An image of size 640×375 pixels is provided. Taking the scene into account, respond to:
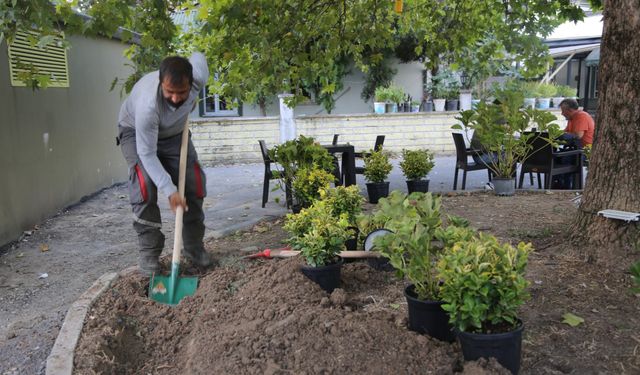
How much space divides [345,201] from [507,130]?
3062mm

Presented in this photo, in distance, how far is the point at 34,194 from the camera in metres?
7.14

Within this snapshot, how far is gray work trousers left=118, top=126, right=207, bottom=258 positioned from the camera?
14.1ft

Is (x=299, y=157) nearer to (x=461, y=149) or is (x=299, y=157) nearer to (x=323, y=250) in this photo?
(x=323, y=250)

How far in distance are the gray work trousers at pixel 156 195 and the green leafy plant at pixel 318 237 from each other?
35.8 inches

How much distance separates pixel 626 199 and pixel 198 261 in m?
3.31

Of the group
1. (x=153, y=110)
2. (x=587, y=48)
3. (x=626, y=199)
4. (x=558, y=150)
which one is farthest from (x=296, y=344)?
(x=587, y=48)

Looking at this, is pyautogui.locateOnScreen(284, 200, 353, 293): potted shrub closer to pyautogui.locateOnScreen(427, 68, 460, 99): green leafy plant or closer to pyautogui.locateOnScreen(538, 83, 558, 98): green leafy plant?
pyautogui.locateOnScreen(427, 68, 460, 99): green leafy plant

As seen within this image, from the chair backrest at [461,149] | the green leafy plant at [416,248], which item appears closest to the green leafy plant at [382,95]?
the chair backrest at [461,149]

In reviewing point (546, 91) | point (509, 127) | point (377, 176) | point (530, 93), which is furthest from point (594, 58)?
point (377, 176)

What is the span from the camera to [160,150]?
14.5 feet

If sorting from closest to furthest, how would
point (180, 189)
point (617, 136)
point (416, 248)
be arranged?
point (416, 248) < point (180, 189) < point (617, 136)

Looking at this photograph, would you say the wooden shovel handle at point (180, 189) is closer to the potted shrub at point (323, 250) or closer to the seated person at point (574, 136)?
the potted shrub at point (323, 250)

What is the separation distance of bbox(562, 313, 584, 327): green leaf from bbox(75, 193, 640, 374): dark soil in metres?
0.02

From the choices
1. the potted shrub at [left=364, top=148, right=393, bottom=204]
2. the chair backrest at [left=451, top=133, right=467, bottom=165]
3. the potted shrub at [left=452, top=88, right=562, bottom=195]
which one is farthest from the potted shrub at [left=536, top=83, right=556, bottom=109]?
the potted shrub at [left=364, top=148, right=393, bottom=204]
